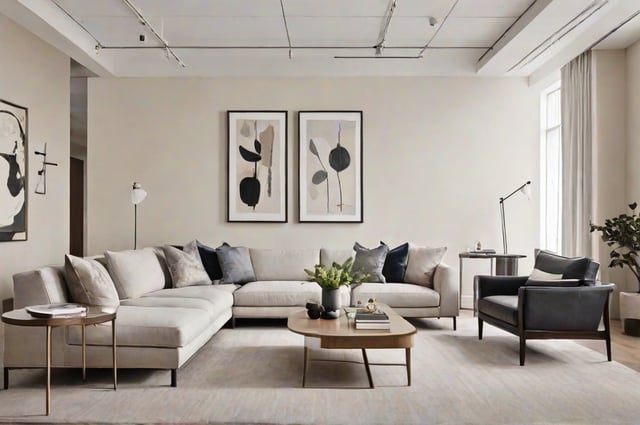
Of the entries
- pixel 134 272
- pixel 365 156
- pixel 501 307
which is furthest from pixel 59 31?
pixel 501 307

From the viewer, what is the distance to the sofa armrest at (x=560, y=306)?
4.47 metres

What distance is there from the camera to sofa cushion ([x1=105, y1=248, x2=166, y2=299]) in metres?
4.77

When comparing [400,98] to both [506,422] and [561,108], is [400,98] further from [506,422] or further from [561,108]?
[506,422]

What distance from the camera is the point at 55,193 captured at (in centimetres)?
651

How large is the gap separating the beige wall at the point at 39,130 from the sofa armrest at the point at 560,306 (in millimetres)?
4721

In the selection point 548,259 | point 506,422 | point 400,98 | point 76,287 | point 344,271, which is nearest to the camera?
point 506,422

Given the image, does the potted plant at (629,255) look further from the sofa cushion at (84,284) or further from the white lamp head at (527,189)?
the sofa cushion at (84,284)

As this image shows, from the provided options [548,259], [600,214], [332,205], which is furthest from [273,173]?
[600,214]

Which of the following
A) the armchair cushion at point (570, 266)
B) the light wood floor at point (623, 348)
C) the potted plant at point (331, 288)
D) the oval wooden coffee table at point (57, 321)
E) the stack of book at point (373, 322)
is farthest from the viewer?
the armchair cushion at point (570, 266)

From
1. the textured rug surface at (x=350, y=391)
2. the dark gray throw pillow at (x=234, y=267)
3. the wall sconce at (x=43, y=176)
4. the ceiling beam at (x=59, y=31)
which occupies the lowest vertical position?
the textured rug surface at (x=350, y=391)

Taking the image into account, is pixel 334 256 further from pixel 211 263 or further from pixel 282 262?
pixel 211 263

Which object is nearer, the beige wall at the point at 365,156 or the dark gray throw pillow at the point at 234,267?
the dark gray throw pillow at the point at 234,267

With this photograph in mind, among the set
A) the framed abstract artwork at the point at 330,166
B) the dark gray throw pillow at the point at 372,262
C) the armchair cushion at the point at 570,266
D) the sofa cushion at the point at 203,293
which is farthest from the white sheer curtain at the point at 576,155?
the sofa cushion at the point at 203,293

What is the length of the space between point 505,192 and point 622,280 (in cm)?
172
